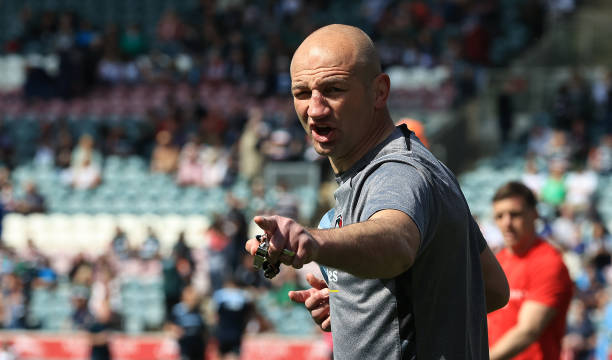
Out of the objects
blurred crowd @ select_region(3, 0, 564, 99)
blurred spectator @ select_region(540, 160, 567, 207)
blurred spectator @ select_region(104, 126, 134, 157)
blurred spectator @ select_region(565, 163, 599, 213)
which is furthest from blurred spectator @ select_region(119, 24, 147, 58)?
blurred spectator @ select_region(565, 163, 599, 213)

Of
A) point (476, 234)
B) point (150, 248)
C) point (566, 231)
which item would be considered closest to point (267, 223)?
point (476, 234)

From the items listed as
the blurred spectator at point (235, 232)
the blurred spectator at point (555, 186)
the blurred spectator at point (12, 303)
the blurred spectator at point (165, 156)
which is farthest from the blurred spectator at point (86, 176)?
the blurred spectator at point (555, 186)

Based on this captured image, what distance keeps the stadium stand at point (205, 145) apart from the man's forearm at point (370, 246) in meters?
7.80

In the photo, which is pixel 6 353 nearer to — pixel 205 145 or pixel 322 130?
pixel 205 145

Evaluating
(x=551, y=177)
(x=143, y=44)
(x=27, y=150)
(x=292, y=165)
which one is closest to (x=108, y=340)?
(x=292, y=165)

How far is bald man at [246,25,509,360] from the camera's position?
7.84 ft

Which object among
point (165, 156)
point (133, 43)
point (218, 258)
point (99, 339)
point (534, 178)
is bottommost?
point (99, 339)

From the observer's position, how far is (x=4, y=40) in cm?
A: 2273

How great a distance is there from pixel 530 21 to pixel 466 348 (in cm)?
1770

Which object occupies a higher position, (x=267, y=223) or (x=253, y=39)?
(x=253, y=39)

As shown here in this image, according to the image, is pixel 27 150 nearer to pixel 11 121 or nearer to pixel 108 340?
pixel 11 121

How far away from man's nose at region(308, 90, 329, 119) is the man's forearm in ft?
1.35

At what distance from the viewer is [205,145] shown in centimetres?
1723

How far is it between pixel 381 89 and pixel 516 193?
2497mm
